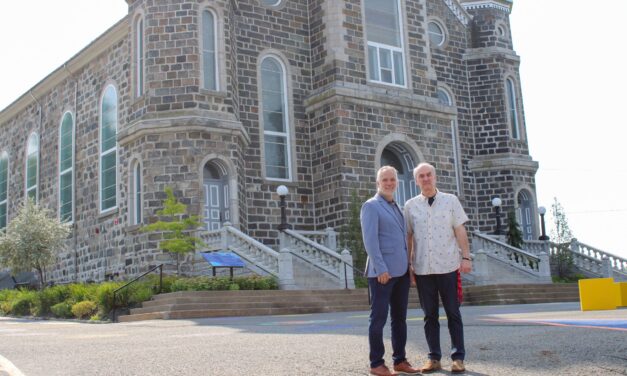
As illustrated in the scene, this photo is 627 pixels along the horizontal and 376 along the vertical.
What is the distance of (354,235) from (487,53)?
41.8ft

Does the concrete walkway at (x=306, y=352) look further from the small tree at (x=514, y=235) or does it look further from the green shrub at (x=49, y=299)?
the small tree at (x=514, y=235)

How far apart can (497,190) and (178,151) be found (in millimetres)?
14761

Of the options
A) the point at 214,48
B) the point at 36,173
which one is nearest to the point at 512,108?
the point at 214,48

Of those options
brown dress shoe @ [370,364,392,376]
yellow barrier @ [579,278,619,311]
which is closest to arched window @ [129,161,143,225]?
yellow barrier @ [579,278,619,311]

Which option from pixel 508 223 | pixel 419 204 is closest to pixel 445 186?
pixel 508 223

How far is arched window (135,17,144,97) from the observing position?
2636cm

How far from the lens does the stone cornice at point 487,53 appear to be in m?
35.1

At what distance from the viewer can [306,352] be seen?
842 cm

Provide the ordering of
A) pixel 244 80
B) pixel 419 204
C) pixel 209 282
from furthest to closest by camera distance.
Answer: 1. pixel 244 80
2. pixel 209 282
3. pixel 419 204

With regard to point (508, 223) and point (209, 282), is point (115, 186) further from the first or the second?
point (508, 223)

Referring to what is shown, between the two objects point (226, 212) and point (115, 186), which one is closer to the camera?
point (226, 212)

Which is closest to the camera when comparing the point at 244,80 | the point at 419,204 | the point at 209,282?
the point at 419,204

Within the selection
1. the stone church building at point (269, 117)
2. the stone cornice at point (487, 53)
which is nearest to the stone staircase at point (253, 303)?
the stone church building at point (269, 117)

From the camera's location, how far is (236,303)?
1878 centimetres
